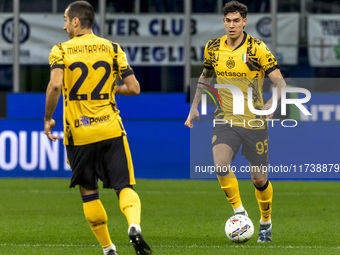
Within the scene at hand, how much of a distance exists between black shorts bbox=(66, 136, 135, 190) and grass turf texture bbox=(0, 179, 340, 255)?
47.6 inches

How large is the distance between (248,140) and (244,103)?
40cm

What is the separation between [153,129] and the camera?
53.0 ft

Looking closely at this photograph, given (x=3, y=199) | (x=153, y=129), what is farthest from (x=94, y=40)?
(x=153, y=129)

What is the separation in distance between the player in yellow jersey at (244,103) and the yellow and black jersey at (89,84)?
1.76m

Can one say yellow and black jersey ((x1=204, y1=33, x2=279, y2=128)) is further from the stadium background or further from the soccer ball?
the stadium background

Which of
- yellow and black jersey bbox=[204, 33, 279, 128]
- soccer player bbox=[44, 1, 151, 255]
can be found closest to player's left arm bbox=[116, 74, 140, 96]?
soccer player bbox=[44, 1, 151, 255]

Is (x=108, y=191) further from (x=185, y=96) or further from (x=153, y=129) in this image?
(x=185, y=96)

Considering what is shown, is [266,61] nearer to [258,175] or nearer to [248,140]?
[248,140]

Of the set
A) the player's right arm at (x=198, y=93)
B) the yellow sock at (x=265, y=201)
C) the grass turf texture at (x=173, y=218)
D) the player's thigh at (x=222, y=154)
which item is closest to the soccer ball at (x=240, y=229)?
the grass turf texture at (x=173, y=218)

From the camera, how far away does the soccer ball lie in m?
8.24

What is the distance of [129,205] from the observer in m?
6.81

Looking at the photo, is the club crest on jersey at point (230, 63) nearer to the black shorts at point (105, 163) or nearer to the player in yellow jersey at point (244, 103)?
the player in yellow jersey at point (244, 103)

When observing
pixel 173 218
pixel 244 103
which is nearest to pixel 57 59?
pixel 244 103

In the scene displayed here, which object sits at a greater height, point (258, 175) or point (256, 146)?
point (256, 146)
